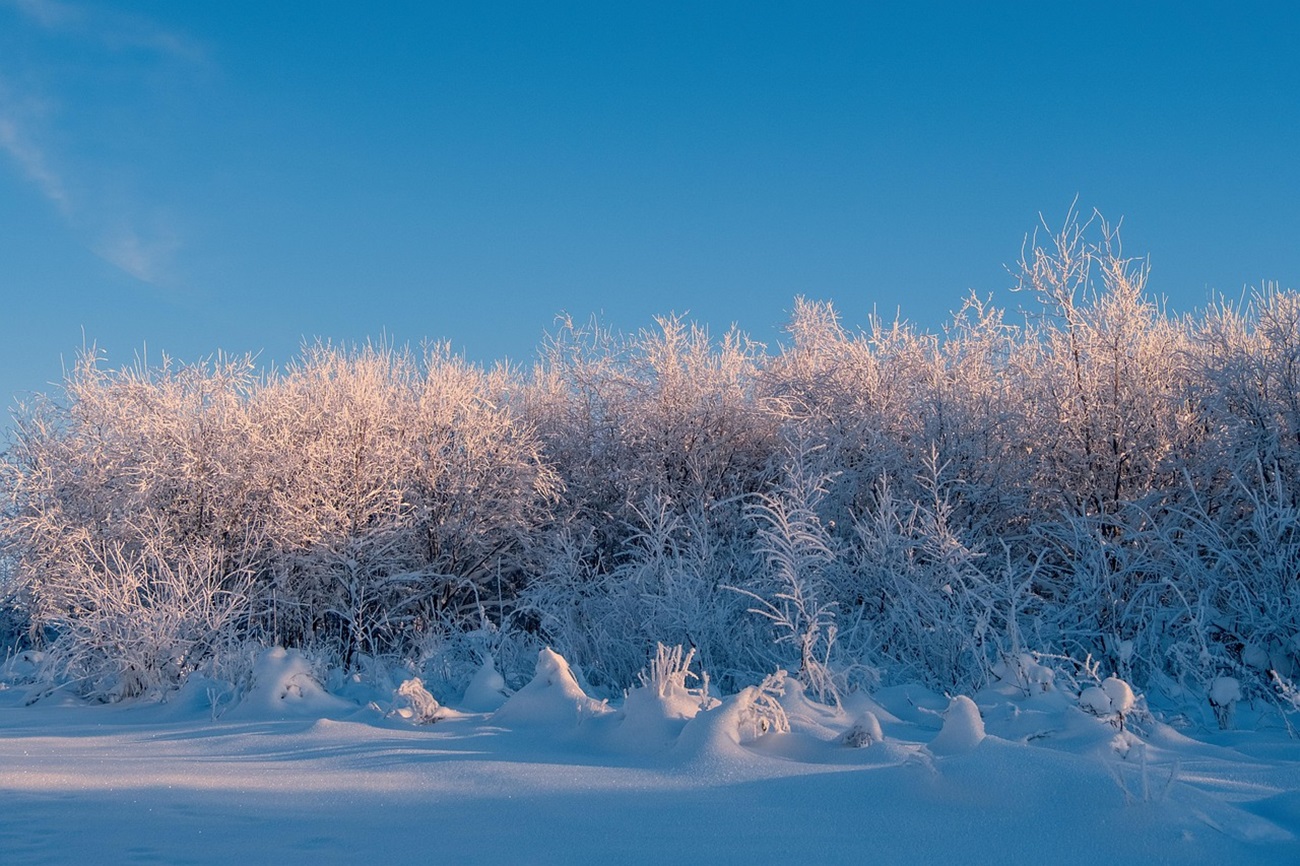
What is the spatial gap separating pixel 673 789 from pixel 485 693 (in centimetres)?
364

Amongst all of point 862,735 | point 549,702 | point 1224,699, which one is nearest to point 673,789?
point 862,735

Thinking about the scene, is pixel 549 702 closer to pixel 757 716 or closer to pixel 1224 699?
pixel 757 716

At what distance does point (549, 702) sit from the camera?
19.3 ft

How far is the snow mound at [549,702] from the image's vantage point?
5.75m

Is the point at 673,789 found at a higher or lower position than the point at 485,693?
lower

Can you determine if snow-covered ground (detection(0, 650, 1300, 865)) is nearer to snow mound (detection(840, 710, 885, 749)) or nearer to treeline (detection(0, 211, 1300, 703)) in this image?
snow mound (detection(840, 710, 885, 749))

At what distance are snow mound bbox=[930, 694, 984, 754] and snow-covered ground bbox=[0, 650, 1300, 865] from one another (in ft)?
0.03

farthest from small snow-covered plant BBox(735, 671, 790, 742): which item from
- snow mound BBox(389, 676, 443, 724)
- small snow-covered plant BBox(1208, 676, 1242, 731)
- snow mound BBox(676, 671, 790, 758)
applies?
small snow-covered plant BBox(1208, 676, 1242, 731)

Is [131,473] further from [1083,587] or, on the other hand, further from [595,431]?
[1083,587]

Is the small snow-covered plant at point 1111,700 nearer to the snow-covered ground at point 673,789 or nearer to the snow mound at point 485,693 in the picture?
the snow-covered ground at point 673,789

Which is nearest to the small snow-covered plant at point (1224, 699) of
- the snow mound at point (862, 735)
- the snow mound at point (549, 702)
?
the snow mound at point (862, 735)

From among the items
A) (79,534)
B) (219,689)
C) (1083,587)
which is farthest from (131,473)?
(1083,587)

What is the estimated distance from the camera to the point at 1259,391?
1091cm

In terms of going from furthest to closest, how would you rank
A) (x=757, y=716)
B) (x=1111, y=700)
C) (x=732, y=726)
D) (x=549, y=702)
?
(x=549, y=702), (x=1111, y=700), (x=757, y=716), (x=732, y=726)
